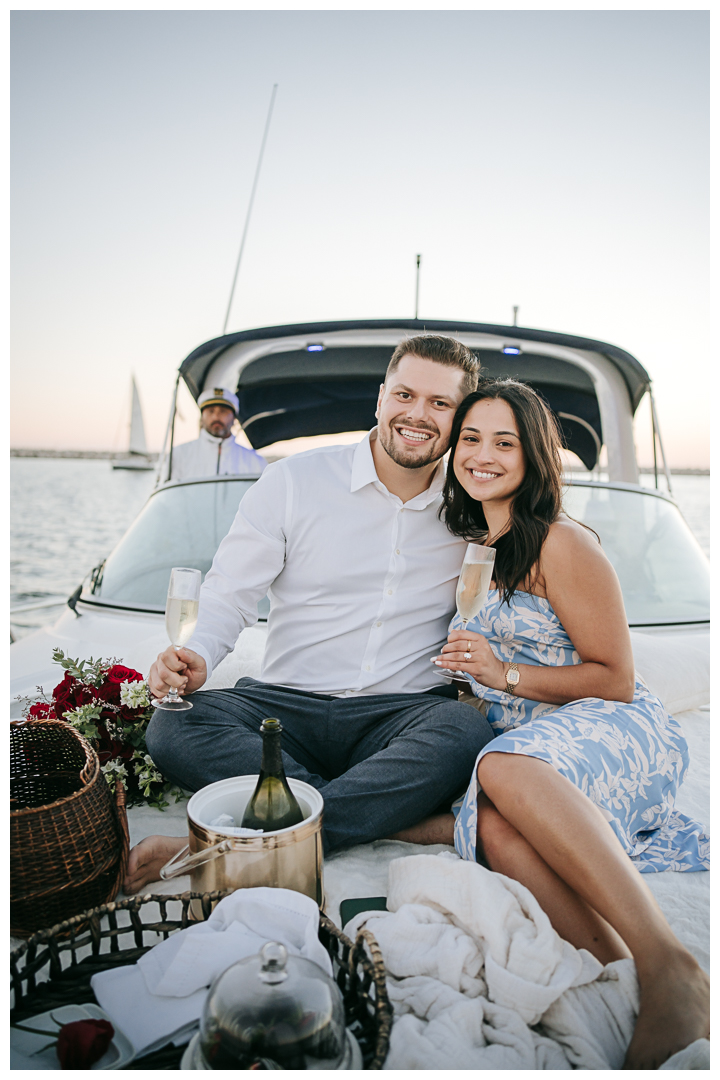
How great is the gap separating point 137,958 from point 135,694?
0.93m

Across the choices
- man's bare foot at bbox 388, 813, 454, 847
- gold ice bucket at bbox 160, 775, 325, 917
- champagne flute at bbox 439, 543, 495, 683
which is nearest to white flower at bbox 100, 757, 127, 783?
gold ice bucket at bbox 160, 775, 325, 917

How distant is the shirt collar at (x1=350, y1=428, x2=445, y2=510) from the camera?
219 cm

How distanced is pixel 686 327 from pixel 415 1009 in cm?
171

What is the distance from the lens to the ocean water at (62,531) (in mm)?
5797

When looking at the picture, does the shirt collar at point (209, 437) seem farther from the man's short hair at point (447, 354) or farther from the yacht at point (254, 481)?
the man's short hair at point (447, 354)

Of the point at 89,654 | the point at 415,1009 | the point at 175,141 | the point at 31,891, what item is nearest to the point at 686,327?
the point at 415,1009

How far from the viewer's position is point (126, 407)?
103ft

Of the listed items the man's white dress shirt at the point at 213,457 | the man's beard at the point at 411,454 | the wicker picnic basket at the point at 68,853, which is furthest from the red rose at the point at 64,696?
the man's white dress shirt at the point at 213,457

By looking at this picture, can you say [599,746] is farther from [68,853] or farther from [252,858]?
[68,853]

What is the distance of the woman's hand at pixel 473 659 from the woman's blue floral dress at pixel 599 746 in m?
0.12

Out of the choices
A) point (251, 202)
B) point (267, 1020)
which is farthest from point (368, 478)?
point (251, 202)

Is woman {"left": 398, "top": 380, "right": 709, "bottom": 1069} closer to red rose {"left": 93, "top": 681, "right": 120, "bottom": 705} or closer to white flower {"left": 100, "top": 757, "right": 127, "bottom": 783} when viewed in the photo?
white flower {"left": 100, "top": 757, "right": 127, "bottom": 783}

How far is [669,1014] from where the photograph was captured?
Result: 3.50 ft

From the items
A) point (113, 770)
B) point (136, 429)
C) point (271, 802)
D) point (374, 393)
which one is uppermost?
point (136, 429)
